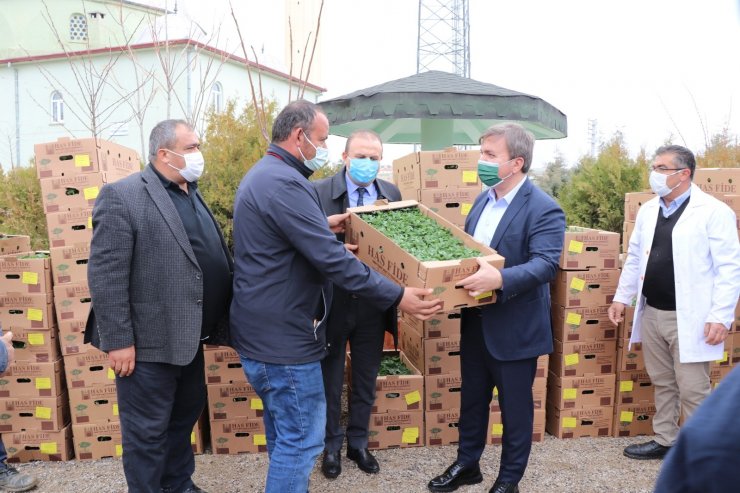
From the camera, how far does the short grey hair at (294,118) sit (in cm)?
236

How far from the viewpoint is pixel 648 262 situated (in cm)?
332

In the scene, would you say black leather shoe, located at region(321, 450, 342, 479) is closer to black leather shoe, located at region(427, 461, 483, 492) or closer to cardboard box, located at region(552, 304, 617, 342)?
black leather shoe, located at region(427, 461, 483, 492)

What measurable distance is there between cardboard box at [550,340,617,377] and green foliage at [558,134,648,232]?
2.03m

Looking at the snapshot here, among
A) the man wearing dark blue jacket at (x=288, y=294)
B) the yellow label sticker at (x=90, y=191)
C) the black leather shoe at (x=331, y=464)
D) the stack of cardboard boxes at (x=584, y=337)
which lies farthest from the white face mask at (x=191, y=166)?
the stack of cardboard boxes at (x=584, y=337)

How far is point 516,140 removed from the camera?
8.76 ft

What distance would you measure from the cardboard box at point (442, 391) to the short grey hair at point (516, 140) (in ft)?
5.02

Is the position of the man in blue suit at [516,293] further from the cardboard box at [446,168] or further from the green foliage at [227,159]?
the green foliage at [227,159]

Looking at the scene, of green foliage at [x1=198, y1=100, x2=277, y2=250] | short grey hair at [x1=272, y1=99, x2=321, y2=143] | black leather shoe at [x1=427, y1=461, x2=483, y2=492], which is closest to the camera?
short grey hair at [x1=272, y1=99, x2=321, y2=143]

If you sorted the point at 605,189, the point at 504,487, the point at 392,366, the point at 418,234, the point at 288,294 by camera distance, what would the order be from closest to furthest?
the point at 288,294 < the point at 418,234 < the point at 504,487 < the point at 392,366 < the point at 605,189

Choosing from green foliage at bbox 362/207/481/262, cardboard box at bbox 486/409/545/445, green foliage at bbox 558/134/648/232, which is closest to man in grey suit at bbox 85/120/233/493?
green foliage at bbox 362/207/481/262

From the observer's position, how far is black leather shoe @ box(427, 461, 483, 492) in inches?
117

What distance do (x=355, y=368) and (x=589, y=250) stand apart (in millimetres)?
1701

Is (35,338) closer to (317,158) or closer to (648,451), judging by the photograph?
(317,158)

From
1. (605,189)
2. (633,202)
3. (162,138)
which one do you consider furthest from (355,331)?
(605,189)
